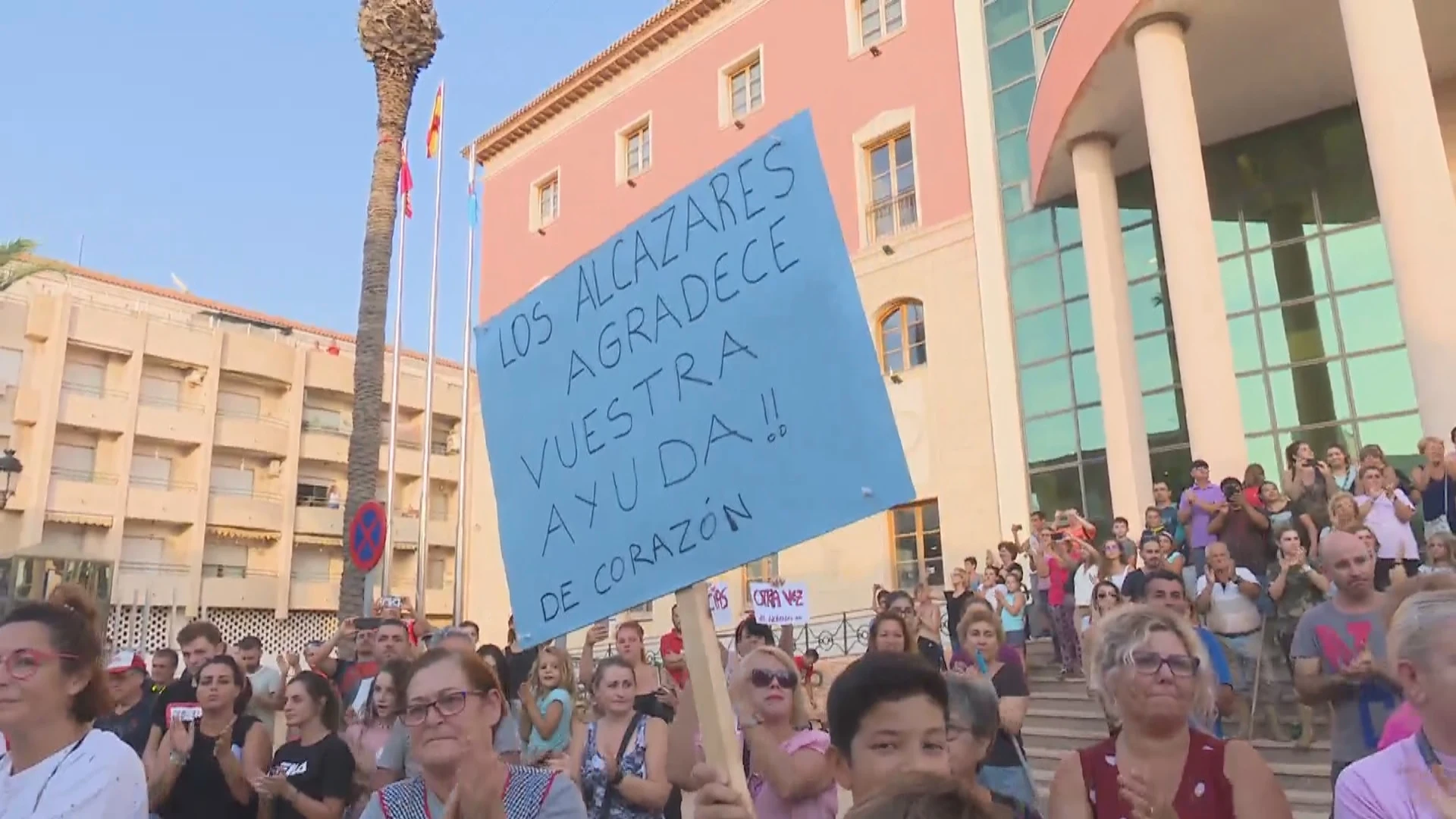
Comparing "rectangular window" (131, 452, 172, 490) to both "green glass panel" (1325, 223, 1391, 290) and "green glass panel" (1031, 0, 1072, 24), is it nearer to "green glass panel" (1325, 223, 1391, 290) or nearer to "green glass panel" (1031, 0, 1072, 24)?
"green glass panel" (1031, 0, 1072, 24)

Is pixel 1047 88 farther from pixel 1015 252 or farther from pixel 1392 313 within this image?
pixel 1392 313

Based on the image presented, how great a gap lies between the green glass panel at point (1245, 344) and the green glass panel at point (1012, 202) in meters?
3.93

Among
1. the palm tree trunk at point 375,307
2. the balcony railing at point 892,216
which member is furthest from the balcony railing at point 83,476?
the balcony railing at point 892,216

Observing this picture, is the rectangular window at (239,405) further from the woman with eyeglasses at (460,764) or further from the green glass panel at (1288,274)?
the woman with eyeglasses at (460,764)

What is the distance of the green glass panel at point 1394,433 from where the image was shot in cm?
1333

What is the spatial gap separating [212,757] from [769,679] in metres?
2.42

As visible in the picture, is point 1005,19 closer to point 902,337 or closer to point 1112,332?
point 902,337

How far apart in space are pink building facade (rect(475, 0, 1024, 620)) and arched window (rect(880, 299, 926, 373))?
0.03 m

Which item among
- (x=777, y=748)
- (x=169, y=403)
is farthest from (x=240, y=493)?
(x=777, y=748)

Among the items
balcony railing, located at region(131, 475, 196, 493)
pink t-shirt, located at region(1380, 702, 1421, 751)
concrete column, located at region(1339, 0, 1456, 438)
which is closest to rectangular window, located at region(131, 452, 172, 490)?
balcony railing, located at region(131, 475, 196, 493)

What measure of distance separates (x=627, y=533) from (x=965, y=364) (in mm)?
15595

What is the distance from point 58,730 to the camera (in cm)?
274

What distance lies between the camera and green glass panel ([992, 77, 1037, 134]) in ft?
57.3

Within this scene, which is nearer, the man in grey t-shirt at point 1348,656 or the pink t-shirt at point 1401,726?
the pink t-shirt at point 1401,726
